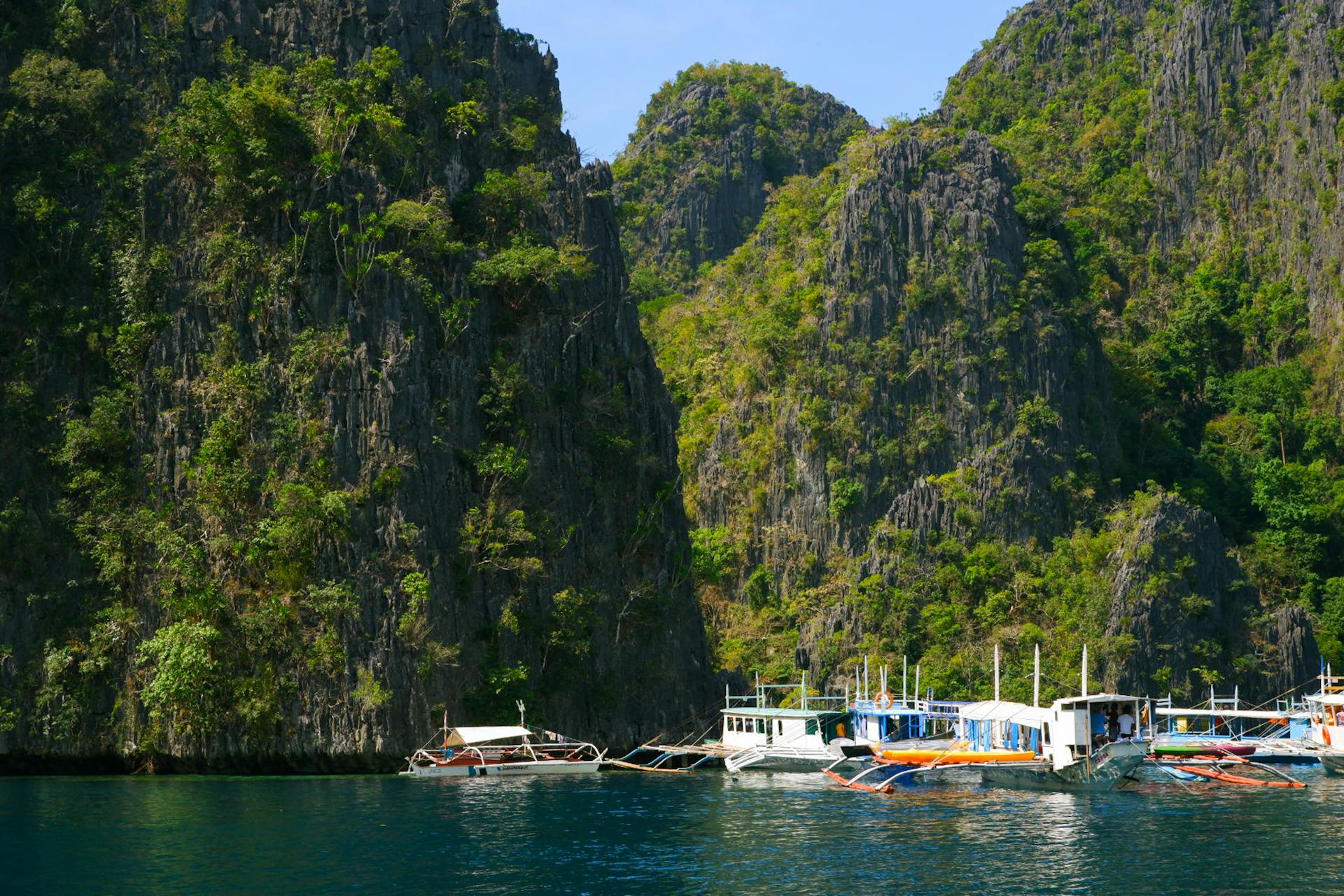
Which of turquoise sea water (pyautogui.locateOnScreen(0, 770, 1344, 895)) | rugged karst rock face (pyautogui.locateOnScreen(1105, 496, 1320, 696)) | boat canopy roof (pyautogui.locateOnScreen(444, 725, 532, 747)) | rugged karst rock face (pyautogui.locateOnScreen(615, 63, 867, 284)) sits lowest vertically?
turquoise sea water (pyautogui.locateOnScreen(0, 770, 1344, 895))

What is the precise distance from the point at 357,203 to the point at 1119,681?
4814 cm

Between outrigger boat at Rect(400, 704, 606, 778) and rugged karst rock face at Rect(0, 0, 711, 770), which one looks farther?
rugged karst rock face at Rect(0, 0, 711, 770)

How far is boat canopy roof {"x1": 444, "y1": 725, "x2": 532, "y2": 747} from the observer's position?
6197 cm

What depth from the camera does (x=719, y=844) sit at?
144 feet

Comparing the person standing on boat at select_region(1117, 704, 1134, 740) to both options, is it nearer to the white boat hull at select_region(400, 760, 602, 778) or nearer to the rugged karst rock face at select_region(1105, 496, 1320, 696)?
the white boat hull at select_region(400, 760, 602, 778)

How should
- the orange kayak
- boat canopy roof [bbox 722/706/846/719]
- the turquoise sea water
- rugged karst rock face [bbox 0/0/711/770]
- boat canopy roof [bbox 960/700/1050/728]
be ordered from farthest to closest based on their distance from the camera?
1. boat canopy roof [bbox 722/706/846/719]
2. rugged karst rock face [bbox 0/0/711/770]
3. boat canopy roof [bbox 960/700/1050/728]
4. the orange kayak
5. the turquoise sea water

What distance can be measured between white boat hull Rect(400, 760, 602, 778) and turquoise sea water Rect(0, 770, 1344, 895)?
1.51m

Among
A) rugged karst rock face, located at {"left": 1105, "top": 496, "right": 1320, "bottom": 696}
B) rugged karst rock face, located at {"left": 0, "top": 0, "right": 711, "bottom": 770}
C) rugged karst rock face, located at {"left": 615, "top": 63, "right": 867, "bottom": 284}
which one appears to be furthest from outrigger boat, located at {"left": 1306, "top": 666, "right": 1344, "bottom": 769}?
rugged karst rock face, located at {"left": 615, "top": 63, "right": 867, "bottom": 284}

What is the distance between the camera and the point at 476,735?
6216 centimetres

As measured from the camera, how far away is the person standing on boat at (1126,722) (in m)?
58.8

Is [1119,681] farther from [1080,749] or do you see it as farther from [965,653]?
[1080,749]

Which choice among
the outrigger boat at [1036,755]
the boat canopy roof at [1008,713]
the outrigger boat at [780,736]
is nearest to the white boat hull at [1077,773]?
the outrigger boat at [1036,755]

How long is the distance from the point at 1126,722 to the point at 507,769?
958 inches

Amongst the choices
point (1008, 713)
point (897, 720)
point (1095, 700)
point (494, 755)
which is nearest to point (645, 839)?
point (494, 755)
